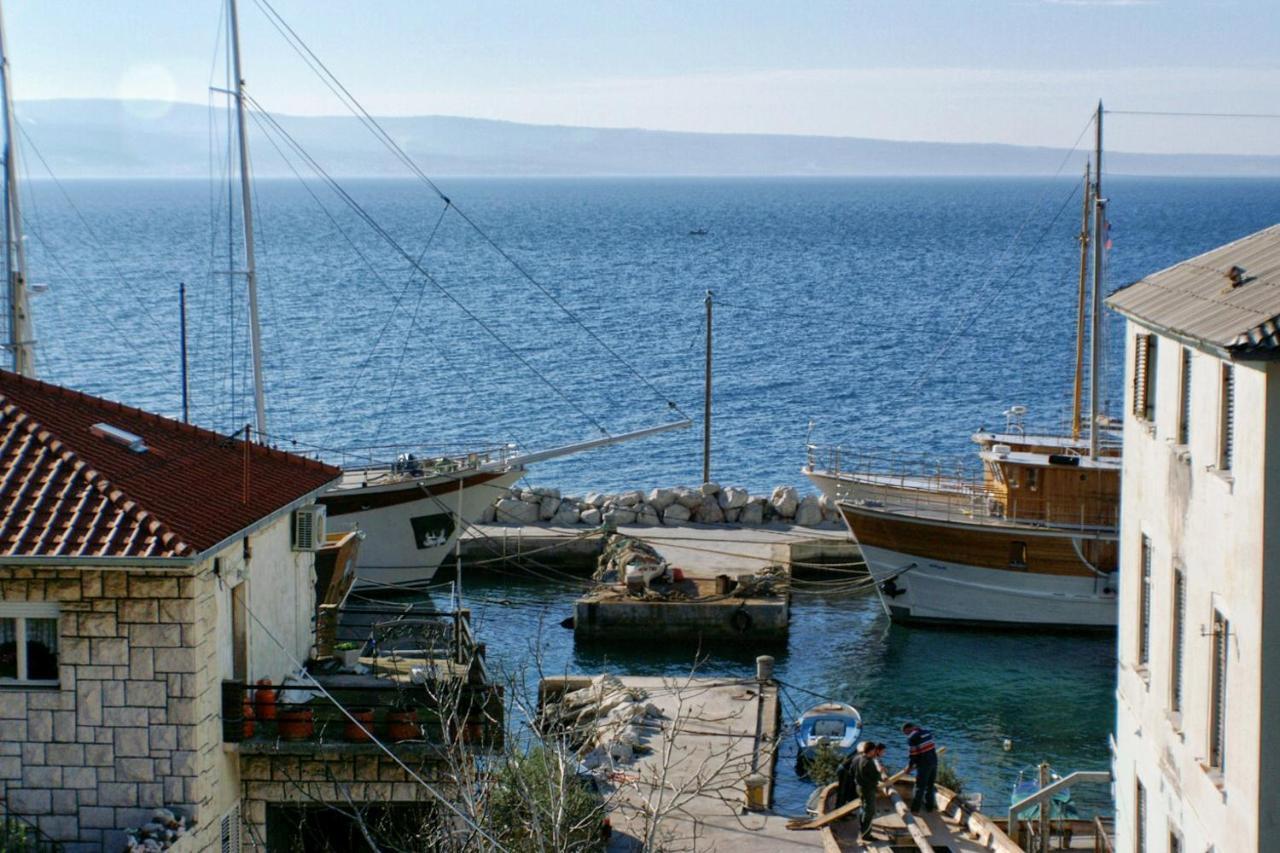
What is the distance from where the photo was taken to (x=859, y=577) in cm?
4334

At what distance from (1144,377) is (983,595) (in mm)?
22850

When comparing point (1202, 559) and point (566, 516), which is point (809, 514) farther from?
point (1202, 559)

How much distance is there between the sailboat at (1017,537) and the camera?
39.6 metres

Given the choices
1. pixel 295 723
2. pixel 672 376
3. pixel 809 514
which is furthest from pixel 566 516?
pixel 672 376

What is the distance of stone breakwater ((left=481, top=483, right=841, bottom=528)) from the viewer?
156 feet

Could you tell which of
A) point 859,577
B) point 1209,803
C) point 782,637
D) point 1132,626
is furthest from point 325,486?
point 859,577

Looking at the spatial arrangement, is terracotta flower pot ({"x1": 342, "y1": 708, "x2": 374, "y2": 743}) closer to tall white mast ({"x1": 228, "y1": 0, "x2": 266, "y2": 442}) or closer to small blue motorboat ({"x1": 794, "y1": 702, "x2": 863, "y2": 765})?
small blue motorboat ({"x1": 794, "y1": 702, "x2": 863, "y2": 765})

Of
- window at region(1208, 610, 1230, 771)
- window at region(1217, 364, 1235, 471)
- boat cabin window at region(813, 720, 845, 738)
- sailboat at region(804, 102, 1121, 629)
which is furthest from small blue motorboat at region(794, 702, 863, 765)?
window at region(1217, 364, 1235, 471)

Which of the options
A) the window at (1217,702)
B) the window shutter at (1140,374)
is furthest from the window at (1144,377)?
the window at (1217,702)

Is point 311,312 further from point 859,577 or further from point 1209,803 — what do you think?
point 1209,803

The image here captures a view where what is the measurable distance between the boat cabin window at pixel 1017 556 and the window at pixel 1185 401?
23.6 meters

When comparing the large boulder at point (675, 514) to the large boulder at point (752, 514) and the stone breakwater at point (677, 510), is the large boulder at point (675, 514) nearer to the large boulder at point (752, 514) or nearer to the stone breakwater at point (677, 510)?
the stone breakwater at point (677, 510)

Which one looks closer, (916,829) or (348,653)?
(348,653)

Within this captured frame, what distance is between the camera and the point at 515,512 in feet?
157
